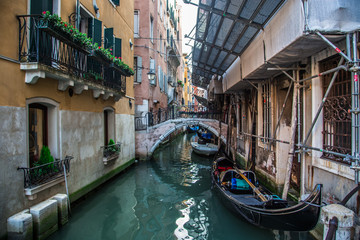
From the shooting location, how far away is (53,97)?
16.3 feet

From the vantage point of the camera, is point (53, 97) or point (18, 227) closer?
point (18, 227)

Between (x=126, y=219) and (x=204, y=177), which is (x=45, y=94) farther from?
(x=204, y=177)

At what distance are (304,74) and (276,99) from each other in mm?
1589

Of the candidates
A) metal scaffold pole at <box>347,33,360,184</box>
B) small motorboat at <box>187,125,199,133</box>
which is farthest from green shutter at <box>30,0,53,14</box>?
small motorboat at <box>187,125,199,133</box>

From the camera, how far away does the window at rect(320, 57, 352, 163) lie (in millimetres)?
3721

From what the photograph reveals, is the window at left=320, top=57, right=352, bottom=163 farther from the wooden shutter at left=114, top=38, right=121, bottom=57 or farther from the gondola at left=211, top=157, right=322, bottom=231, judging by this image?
the wooden shutter at left=114, top=38, right=121, bottom=57

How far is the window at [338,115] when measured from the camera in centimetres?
372

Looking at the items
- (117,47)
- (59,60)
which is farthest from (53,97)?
(117,47)

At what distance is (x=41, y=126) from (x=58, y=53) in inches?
62.6

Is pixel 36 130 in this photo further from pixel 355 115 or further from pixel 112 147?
pixel 355 115

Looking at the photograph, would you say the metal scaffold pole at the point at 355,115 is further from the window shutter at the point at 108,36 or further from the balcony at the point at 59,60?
the window shutter at the point at 108,36

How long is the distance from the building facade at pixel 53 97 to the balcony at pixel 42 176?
16mm

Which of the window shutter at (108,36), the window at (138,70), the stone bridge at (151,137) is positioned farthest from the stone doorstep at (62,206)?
the window at (138,70)

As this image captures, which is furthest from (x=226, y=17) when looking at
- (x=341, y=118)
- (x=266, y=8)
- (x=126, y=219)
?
(x=126, y=219)
